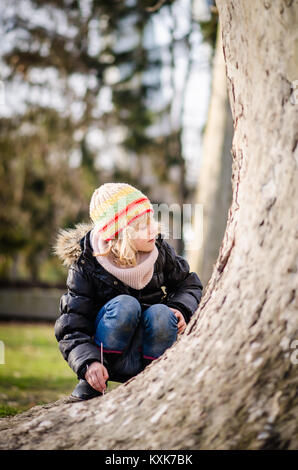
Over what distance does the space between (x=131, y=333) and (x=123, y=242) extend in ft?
1.50

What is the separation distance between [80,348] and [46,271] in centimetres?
1492

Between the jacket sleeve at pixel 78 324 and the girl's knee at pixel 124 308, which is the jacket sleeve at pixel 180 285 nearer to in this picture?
the girl's knee at pixel 124 308

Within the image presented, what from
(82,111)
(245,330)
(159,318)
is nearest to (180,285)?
(159,318)

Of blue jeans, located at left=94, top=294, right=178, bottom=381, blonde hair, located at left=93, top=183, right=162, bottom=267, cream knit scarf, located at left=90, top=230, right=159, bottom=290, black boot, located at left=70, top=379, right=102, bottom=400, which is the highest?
blonde hair, located at left=93, top=183, right=162, bottom=267

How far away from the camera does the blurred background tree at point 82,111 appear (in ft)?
45.0

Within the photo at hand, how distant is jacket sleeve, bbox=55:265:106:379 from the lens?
2.62 metres

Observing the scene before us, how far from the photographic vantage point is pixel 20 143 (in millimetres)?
13984

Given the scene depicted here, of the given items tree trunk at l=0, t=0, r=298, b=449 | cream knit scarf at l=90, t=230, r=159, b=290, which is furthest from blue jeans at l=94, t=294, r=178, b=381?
tree trunk at l=0, t=0, r=298, b=449

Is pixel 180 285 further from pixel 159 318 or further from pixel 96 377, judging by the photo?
pixel 96 377

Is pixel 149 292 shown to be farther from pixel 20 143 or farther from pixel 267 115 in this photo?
pixel 20 143

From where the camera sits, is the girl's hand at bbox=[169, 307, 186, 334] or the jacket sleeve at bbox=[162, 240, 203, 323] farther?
the jacket sleeve at bbox=[162, 240, 203, 323]

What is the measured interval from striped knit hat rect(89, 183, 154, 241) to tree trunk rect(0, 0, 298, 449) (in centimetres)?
65

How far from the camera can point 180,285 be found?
3.10m

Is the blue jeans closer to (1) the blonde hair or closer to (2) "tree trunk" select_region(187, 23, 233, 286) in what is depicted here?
(1) the blonde hair
